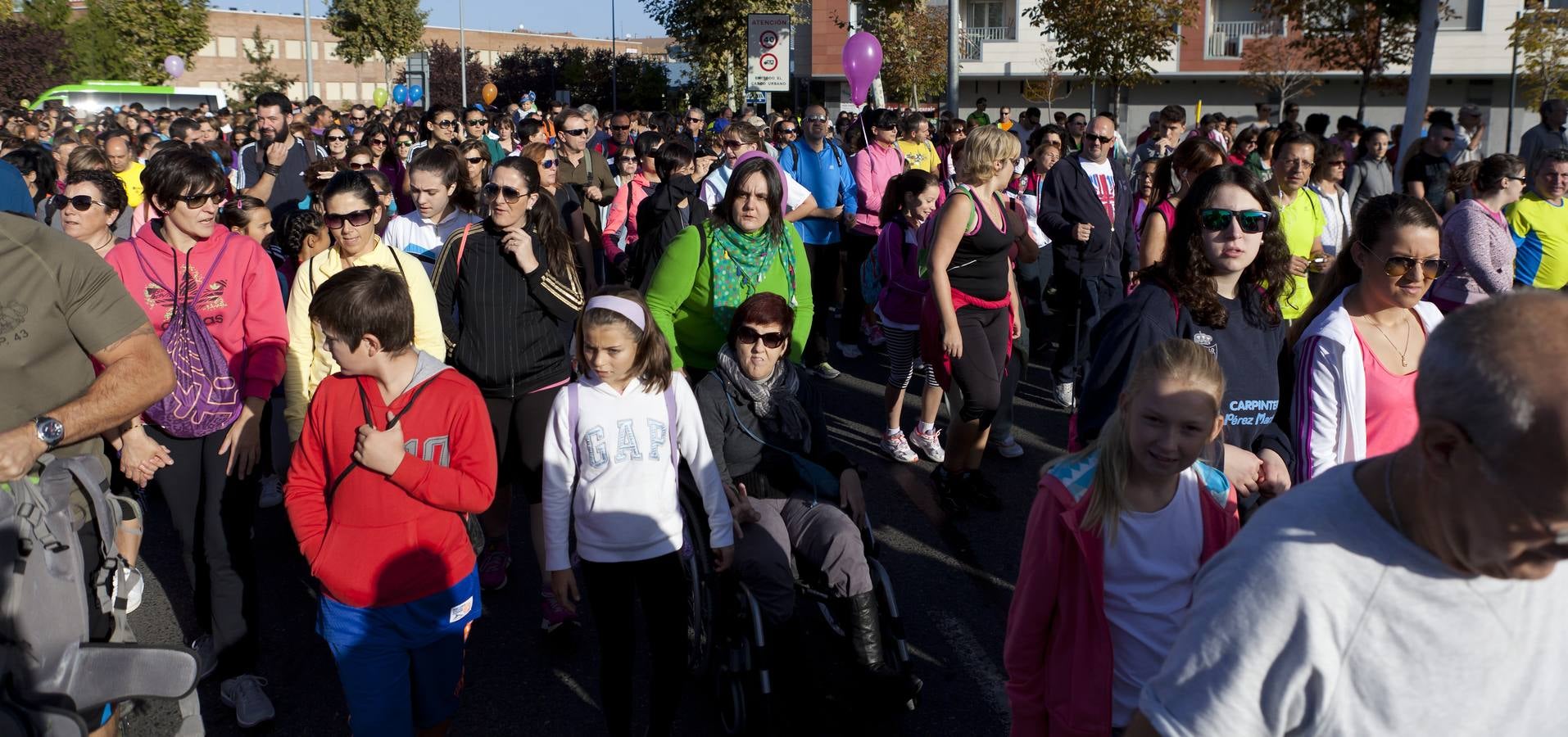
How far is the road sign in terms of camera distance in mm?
18078

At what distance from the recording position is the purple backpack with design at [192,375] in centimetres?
395

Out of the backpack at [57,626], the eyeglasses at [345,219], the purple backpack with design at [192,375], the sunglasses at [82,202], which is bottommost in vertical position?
the backpack at [57,626]

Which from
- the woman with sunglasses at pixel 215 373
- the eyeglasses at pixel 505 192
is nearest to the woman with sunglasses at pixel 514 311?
the eyeglasses at pixel 505 192

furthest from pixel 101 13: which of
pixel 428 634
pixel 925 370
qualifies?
pixel 428 634

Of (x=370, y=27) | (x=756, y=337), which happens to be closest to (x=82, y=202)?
(x=756, y=337)

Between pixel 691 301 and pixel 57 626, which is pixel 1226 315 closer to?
pixel 691 301

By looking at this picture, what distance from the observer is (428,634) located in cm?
328

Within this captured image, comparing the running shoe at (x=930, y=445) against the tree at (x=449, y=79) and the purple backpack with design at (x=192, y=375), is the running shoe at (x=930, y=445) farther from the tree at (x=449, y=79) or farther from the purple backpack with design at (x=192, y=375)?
the tree at (x=449, y=79)

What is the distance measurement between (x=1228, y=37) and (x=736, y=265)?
47.3 metres

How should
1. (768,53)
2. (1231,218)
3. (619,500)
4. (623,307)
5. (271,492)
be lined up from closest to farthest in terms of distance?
(1231,218), (619,500), (623,307), (271,492), (768,53)

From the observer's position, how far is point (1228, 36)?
46.7 m

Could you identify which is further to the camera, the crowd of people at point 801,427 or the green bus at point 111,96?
the green bus at point 111,96

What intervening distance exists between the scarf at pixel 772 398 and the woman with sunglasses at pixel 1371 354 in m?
1.75

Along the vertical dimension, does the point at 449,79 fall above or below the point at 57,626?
above
